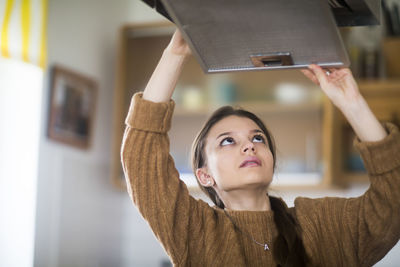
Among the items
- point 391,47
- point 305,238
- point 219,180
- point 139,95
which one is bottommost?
point 305,238

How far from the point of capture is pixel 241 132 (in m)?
1.17

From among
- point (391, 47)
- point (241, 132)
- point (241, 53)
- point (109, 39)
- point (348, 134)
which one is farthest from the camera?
point (109, 39)

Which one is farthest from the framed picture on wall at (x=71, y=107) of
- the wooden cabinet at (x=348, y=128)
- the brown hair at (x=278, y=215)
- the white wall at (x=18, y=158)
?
the brown hair at (x=278, y=215)

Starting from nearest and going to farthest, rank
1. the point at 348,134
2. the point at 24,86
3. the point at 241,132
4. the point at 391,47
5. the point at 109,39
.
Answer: the point at 241,132 → the point at 24,86 → the point at 391,47 → the point at 348,134 → the point at 109,39

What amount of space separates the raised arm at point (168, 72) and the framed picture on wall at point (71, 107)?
1.41 metres

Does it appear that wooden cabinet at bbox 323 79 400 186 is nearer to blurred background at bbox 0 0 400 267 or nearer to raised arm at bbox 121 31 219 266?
blurred background at bbox 0 0 400 267

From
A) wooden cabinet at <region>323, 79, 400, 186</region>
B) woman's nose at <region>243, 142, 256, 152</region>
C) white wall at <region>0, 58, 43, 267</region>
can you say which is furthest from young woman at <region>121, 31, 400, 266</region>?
Answer: wooden cabinet at <region>323, 79, 400, 186</region>

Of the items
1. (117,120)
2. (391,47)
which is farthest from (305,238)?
(117,120)

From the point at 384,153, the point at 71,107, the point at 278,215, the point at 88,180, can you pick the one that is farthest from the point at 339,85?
the point at 88,180

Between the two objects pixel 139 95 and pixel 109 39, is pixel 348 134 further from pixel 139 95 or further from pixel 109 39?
pixel 139 95

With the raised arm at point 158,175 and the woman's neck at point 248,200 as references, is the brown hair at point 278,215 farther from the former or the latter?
the raised arm at point 158,175

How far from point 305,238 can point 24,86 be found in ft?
4.57

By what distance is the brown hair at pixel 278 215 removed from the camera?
1.08 m

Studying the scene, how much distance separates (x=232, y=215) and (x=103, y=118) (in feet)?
6.01
